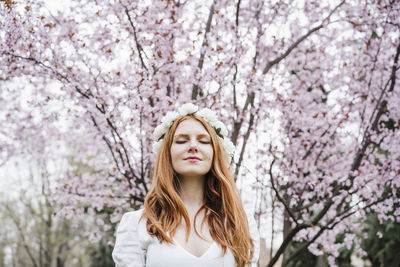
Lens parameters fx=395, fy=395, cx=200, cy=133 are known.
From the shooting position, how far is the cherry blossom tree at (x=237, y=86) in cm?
375

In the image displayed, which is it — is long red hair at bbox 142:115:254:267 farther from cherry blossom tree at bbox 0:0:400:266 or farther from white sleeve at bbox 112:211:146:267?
cherry blossom tree at bbox 0:0:400:266

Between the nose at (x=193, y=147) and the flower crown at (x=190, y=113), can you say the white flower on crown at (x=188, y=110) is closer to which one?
the flower crown at (x=190, y=113)

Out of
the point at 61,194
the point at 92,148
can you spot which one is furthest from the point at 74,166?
the point at 61,194

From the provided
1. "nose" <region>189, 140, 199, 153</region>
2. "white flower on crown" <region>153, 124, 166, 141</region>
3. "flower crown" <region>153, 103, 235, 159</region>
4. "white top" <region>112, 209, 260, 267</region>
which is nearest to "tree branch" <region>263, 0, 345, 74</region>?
"flower crown" <region>153, 103, 235, 159</region>

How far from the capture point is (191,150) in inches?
78.3

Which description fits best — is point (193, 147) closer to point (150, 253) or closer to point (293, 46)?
point (150, 253)

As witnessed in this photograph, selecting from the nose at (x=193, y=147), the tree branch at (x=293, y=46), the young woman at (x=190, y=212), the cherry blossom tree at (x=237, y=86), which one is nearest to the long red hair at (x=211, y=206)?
the young woman at (x=190, y=212)

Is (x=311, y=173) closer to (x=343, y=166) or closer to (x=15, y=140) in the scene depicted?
(x=343, y=166)

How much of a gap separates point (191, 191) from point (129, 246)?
41 cm

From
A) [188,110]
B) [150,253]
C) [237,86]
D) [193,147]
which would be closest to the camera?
[150,253]

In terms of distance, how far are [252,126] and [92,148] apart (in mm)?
2946

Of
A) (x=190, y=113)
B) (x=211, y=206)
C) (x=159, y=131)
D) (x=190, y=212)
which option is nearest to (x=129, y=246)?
(x=190, y=212)

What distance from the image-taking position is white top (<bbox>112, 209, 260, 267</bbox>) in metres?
1.73

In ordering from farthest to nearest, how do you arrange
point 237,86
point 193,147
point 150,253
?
point 237,86, point 193,147, point 150,253
